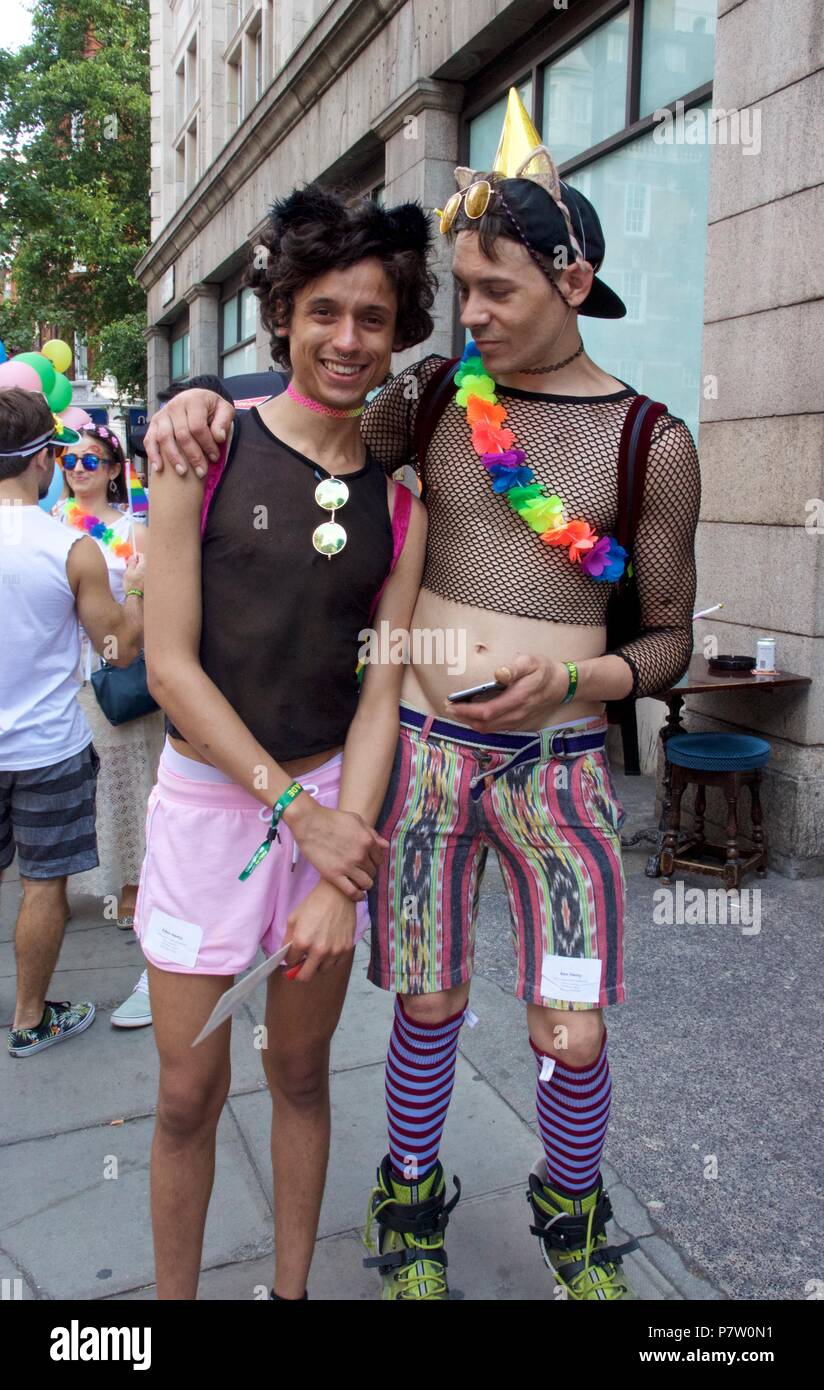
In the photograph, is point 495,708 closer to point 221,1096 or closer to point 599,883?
point 599,883

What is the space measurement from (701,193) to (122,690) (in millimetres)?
4377

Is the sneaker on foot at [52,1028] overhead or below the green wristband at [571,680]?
below

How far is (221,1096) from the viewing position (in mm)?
2004

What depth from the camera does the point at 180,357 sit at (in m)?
22.2

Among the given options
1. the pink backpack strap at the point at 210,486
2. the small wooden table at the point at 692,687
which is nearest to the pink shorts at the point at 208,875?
the pink backpack strap at the point at 210,486

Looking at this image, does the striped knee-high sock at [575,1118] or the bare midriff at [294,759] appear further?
the striped knee-high sock at [575,1118]

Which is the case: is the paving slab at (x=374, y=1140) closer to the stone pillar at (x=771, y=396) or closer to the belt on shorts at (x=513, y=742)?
the belt on shorts at (x=513, y=742)

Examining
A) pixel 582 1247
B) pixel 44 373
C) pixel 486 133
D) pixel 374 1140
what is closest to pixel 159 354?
pixel 486 133

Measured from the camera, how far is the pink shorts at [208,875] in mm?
1938

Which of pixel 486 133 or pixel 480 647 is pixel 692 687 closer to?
pixel 480 647

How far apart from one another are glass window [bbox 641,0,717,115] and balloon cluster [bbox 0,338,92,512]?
3.80m

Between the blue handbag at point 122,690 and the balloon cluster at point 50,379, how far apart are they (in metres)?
0.96

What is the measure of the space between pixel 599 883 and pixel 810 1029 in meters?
1.87

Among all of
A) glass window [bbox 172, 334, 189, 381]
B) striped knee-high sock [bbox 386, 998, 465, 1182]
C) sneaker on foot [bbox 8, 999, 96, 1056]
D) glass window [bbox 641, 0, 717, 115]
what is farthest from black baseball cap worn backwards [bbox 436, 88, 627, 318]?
glass window [bbox 172, 334, 189, 381]
